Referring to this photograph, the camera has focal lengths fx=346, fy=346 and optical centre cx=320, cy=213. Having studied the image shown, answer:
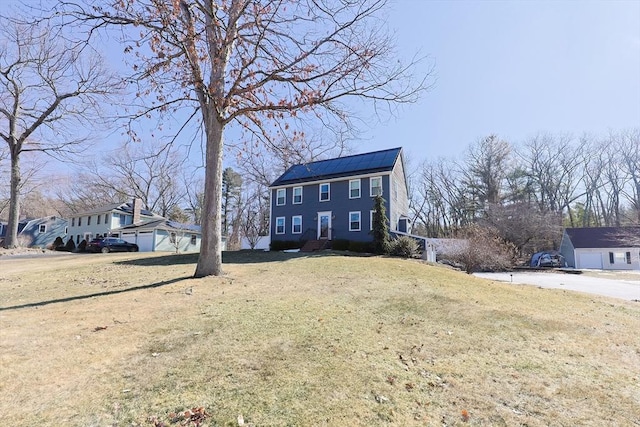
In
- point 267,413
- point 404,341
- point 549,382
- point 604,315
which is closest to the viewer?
point 267,413

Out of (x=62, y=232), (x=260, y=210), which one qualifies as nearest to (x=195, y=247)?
(x=260, y=210)

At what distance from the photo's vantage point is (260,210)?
145 feet

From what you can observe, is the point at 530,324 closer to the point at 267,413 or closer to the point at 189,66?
the point at 267,413

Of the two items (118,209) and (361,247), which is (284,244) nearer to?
(361,247)

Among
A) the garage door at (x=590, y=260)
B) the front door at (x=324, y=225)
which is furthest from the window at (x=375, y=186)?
the garage door at (x=590, y=260)

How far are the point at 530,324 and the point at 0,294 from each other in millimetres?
11361

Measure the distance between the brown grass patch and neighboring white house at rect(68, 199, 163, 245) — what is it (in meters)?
32.6

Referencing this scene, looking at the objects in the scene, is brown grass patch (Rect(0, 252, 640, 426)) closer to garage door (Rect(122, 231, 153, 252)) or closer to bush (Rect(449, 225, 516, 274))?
bush (Rect(449, 225, 516, 274))

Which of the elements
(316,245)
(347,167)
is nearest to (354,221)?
(316,245)

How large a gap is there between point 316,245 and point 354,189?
4.82 meters

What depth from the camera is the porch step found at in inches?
917

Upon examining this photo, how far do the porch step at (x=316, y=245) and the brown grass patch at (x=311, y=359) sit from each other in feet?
49.5

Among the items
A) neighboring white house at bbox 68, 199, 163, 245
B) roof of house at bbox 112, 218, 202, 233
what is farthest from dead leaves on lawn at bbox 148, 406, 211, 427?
neighboring white house at bbox 68, 199, 163, 245

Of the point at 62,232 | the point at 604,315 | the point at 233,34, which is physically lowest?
the point at 604,315
